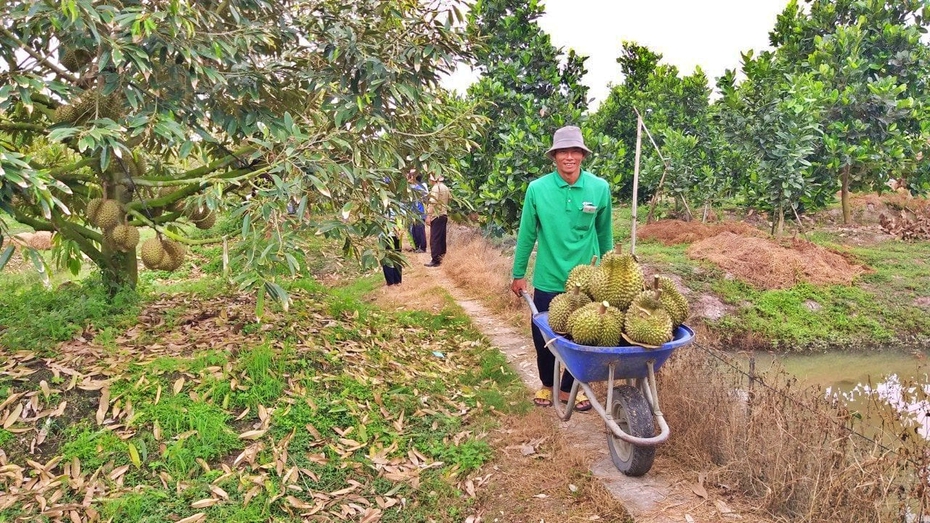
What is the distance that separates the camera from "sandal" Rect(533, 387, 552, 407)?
423cm

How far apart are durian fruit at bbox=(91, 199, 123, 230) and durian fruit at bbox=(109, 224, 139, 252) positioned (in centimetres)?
5

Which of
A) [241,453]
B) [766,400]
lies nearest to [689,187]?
[766,400]

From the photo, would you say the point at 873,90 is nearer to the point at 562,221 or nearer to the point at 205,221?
the point at 562,221

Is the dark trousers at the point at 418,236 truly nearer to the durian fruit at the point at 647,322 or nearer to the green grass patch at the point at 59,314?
the green grass patch at the point at 59,314

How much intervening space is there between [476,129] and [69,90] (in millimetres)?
2654

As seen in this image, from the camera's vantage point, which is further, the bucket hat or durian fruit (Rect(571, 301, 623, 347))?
the bucket hat

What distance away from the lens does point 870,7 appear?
37.6 ft

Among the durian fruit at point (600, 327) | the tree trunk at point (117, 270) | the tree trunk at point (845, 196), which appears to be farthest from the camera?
the tree trunk at point (845, 196)

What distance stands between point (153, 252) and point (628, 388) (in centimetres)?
325

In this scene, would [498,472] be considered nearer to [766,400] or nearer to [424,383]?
[424,383]

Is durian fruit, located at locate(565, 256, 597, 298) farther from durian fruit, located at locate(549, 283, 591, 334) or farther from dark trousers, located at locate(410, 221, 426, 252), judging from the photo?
dark trousers, located at locate(410, 221, 426, 252)

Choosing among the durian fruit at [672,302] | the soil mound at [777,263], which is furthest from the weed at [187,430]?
the soil mound at [777,263]

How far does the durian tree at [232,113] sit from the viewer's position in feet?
9.84

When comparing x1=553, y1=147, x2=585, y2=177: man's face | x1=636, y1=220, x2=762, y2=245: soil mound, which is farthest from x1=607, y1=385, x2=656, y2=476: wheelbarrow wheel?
x1=636, y1=220, x2=762, y2=245: soil mound
